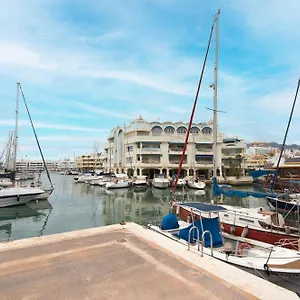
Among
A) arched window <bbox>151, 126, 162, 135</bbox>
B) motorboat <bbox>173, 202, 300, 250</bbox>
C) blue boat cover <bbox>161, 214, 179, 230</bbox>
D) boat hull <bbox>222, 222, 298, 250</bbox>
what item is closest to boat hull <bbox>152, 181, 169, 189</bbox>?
arched window <bbox>151, 126, 162, 135</bbox>

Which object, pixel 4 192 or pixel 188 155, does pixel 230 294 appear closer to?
pixel 4 192

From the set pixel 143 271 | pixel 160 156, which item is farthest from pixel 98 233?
pixel 160 156

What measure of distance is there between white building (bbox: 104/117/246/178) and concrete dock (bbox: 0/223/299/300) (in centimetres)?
5743

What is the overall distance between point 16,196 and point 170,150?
45.3 metres

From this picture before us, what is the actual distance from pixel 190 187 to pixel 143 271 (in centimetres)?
4677

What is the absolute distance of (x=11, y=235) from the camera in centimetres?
1808

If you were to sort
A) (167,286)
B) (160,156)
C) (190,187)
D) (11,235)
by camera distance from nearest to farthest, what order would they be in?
1. (167,286)
2. (11,235)
3. (190,187)
4. (160,156)

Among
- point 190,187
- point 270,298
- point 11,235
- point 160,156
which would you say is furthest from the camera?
point 160,156

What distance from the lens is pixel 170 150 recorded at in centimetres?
6794

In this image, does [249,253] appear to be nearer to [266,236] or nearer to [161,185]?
[266,236]

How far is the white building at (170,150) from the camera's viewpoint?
66.6 meters

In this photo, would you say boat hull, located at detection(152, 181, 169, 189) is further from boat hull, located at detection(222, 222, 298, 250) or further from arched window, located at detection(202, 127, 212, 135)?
boat hull, located at detection(222, 222, 298, 250)

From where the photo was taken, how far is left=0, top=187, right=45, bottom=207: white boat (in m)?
26.7

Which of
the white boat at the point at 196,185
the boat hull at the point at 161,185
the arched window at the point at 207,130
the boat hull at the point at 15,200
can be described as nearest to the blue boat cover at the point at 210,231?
the boat hull at the point at 15,200
